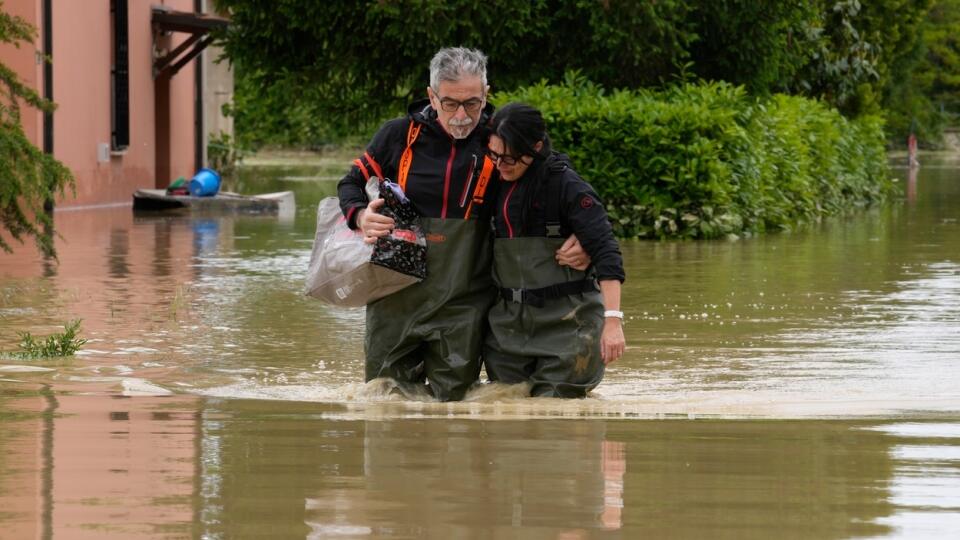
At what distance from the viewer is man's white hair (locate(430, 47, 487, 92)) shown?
24.2ft

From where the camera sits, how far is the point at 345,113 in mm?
29547

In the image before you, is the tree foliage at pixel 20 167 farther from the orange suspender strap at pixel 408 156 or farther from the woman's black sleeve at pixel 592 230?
the woman's black sleeve at pixel 592 230

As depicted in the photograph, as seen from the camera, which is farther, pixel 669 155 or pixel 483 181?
pixel 669 155

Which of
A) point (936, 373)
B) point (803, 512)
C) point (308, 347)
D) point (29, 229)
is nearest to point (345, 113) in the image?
point (29, 229)

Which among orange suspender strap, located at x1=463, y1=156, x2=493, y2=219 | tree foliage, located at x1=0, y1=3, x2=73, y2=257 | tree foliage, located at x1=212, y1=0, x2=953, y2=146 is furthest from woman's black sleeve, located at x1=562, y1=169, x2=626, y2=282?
tree foliage, located at x1=212, y1=0, x2=953, y2=146

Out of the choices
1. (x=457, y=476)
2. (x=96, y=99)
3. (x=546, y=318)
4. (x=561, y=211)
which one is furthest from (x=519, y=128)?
(x=96, y=99)

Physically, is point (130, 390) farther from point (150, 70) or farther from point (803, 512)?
point (150, 70)

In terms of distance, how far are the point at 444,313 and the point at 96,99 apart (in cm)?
2449

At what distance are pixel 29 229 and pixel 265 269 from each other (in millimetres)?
3711

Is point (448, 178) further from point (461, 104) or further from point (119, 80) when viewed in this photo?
point (119, 80)

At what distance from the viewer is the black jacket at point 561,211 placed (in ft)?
24.2

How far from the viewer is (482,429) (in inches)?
272

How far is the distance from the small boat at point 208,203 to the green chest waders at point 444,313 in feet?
67.3

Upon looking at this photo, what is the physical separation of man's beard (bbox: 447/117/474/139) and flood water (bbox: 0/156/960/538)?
1.12 metres
